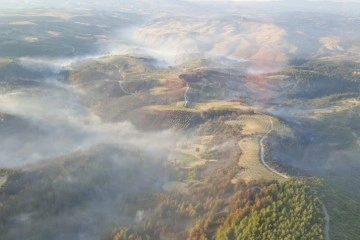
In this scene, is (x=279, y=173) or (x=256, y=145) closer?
(x=279, y=173)

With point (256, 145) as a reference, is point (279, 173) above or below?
above

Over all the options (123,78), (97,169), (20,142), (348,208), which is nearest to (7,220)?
(97,169)

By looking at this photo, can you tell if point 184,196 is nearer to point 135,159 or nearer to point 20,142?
point 135,159

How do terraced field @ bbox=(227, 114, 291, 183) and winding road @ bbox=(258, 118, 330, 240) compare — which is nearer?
winding road @ bbox=(258, 118, 330, 240)

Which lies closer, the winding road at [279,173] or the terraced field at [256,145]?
the winding road at [279,173]

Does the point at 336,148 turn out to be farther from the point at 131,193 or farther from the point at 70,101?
the point at 70,101

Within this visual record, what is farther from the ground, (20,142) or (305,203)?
(305,203)

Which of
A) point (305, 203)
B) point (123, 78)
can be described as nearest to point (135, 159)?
point (305, 203)

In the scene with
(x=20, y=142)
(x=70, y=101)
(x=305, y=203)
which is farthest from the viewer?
(x=70, y=101)

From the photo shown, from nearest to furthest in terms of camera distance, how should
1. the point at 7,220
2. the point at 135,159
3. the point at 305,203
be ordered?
the point at 305,203, the point at 7,220, the point at 135,159

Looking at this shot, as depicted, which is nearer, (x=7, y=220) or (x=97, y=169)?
(x=7, y=220)
